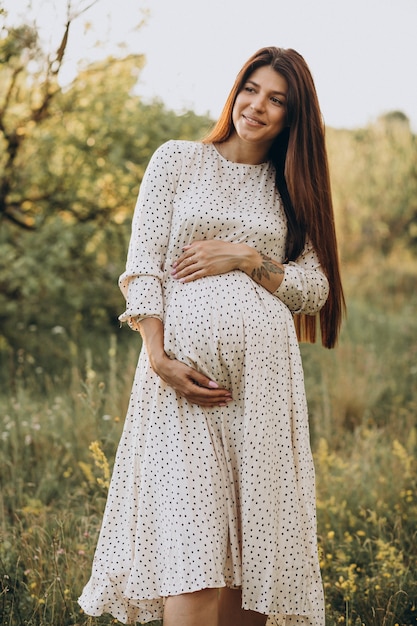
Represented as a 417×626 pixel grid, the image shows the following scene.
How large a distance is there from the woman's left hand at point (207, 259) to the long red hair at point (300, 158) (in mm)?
308

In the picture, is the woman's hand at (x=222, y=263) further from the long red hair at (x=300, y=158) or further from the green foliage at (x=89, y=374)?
the green foliage at (x=89, y=374)

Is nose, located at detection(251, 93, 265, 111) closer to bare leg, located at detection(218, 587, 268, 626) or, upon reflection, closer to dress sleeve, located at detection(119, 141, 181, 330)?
dress sleeve, located at detection(119, 141, 181, 330)

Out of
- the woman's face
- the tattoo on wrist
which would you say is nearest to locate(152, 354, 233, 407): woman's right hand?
the tattoo on wrist

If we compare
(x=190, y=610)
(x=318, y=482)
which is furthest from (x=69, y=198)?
(x=190, y=610)

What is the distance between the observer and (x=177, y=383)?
2.52m

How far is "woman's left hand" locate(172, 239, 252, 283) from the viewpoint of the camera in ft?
8.65

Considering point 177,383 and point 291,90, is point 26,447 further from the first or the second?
point 291,90

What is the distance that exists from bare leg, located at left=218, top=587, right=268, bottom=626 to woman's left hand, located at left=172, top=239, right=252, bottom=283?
44.8 inches

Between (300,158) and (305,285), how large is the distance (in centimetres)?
46

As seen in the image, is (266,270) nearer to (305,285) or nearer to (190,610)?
(305,285)

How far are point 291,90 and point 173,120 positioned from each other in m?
3.46

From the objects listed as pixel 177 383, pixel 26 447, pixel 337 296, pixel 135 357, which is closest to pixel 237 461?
pixel 177 383

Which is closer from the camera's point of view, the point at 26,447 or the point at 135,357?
the point at 26,447

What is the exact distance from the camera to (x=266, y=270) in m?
2.74
